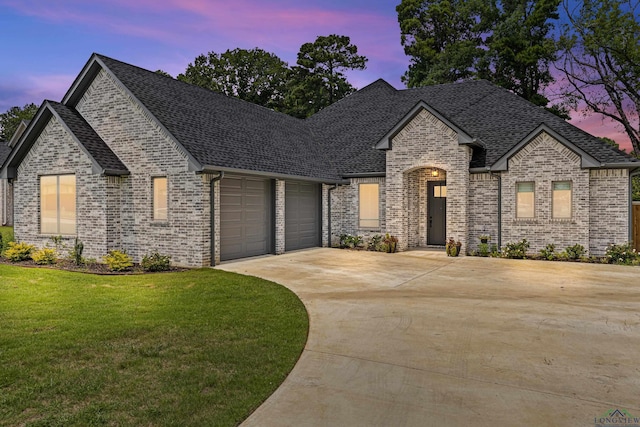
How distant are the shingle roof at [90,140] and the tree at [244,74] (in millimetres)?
32579

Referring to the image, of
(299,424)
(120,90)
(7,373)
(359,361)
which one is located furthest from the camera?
(120,90)

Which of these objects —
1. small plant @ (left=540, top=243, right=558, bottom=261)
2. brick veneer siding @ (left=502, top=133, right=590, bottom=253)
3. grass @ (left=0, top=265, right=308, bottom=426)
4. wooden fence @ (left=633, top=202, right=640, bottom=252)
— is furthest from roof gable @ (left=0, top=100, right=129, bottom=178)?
wooden fence @ (left=633, top=202, right=640, bottom=252)

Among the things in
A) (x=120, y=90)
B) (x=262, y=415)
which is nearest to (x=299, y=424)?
(x=262, y=415)

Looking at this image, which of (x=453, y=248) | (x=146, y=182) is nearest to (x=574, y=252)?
(x=453, y=248)

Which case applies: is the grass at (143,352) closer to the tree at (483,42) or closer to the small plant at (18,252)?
the small plant at (18,252)

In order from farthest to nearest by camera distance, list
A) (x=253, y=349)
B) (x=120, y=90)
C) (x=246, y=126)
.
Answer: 1. (x=246, y=126)
2. (x=120, y=90)
3. (x=253, y=349)

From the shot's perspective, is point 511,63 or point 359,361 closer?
point 359,361

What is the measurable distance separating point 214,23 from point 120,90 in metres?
6.17

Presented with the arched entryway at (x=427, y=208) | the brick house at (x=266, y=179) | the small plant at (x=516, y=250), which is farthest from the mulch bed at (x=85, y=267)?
the small plant at (x=516, y=250)

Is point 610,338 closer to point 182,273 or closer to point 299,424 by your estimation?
point 299,424

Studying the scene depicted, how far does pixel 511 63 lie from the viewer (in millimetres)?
33438

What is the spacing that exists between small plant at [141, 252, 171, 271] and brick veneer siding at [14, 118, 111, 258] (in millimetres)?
2356

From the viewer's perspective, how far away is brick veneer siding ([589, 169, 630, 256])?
15164mm

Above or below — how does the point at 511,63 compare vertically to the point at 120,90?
above
